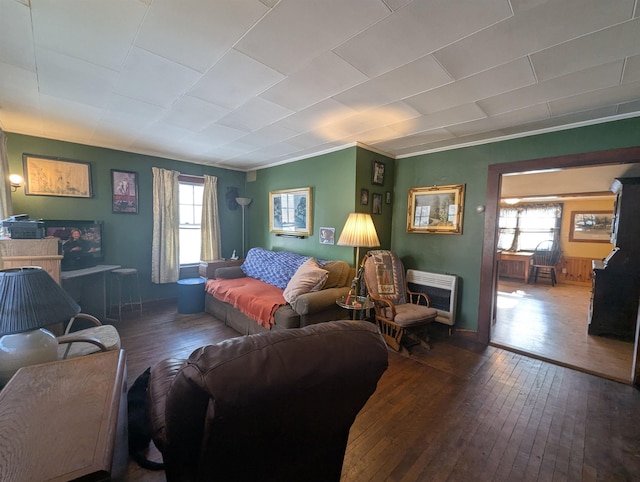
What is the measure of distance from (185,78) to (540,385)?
4.00m

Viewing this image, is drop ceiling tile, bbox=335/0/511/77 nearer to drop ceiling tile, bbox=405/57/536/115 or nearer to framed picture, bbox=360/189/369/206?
drop ceiling tile, bbox=405/57/536/115

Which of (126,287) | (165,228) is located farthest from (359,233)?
(126,287)

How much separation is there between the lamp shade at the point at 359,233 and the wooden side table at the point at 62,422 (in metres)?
2.32

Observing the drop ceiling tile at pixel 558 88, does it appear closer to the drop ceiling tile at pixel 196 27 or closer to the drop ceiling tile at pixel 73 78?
the drop ceiling tile at pixel 196 27

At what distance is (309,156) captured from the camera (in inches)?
164

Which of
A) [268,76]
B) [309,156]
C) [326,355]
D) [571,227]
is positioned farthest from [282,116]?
[571,227]

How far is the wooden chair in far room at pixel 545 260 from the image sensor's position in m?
7.05

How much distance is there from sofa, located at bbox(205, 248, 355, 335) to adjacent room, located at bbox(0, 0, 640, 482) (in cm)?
4

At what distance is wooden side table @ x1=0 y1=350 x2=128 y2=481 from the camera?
2.40 feet

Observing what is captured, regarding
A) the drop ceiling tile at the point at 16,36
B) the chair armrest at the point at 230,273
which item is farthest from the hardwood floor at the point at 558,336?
the drop ceiling tile at the point at 16,36

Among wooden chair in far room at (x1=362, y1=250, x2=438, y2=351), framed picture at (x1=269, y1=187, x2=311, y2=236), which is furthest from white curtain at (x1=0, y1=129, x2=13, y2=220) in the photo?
wooden chair in far room at (x1=362, y1=250, x2=438, y2=351)

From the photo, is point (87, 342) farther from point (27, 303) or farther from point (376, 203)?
point (376, 203)

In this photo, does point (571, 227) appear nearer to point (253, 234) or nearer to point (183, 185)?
point (253, 234)

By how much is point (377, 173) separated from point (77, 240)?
14.0 ft
